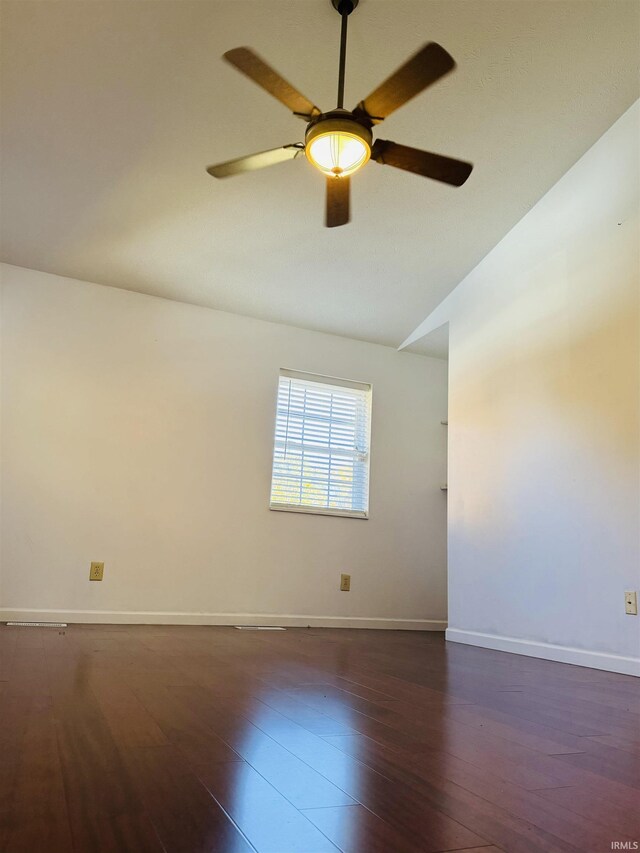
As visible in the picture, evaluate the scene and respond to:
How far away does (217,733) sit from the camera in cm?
118

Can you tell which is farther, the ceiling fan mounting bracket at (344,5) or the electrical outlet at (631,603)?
the electrical outlet at (631,603)

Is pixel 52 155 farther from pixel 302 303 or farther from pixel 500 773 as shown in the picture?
pixel 500 773

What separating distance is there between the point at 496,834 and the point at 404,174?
2.90 m

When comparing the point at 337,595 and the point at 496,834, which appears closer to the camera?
the point at 496,834

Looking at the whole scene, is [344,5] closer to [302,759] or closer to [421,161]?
[421,161]

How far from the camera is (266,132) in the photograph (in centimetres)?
267

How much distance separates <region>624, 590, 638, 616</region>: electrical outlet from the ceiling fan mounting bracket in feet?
8.48

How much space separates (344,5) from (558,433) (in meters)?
2.14

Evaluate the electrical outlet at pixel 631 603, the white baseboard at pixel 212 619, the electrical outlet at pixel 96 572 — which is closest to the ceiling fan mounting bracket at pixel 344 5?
the electrical outlet at pixel 631 603

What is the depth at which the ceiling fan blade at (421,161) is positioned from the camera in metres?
2.00

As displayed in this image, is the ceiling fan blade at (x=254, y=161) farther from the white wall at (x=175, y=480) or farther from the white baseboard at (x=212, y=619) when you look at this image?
the white baseboard at (x=212, y=619)

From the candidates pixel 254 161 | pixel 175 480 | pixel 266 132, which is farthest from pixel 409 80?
pixel 175 480

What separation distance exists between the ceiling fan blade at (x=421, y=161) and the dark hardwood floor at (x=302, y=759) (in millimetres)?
1744

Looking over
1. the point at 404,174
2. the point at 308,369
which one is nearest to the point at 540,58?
the point at 404,174
